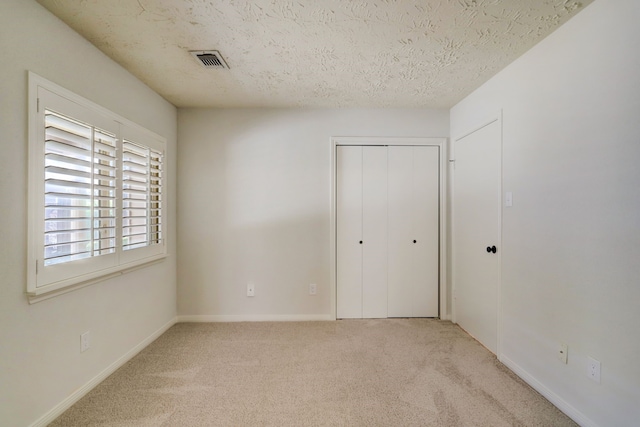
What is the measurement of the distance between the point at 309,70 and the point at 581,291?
2.37 metres

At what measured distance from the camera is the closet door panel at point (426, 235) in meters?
3.09

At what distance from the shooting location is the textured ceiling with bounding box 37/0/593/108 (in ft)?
5.00

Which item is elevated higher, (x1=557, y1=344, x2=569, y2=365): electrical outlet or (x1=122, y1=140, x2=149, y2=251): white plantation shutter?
(x1=122, y1=140, x2=149, y2=251): white plantation shutter

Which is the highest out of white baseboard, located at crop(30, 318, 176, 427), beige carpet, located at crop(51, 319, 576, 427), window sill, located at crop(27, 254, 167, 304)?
window sill, located at crop(27, 254, 167, 304)

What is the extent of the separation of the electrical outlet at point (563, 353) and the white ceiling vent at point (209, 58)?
3026 mm

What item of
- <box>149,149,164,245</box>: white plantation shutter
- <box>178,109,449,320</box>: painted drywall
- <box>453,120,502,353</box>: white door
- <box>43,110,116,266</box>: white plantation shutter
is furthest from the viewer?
<box>178,109,449,320</box>: painted drywall

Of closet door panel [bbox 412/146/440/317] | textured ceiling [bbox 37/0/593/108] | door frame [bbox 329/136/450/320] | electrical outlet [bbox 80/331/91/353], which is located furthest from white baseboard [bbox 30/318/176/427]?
closet door panel [bbox 412/146/440/317]

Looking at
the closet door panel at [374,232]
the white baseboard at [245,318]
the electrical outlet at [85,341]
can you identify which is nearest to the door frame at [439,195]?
the closet door panel at [374,232]

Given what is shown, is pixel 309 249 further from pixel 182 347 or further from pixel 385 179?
pixel 182 347

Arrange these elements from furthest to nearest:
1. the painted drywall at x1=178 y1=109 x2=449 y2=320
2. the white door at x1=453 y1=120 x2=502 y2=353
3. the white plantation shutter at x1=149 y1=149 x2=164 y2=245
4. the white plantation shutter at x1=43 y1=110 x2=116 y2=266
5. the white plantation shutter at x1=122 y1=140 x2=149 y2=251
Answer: the painted drywall at x1=178 y1=109 x2=449 y2=320
the white plantation shutter at x1=149 y1=149 x2=164 y2=245
the white door at x1=453 y1=120 x2=502 y2=353
the white plantation shutter at x1=122 y1=140 x2=149 y2=251
the white plantation shutter at x1=43 y1=110 x2=116 y2=266

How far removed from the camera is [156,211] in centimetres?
274

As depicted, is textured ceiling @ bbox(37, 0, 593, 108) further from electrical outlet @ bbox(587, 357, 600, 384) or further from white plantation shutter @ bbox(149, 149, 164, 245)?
electrical outlet @ bbox(587, 357, 600, 384)

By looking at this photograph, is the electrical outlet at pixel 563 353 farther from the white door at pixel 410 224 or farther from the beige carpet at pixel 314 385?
the white door at pixel 410 224

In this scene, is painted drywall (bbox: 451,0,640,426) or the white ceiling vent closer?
painted drywall (bbox: 451,0,640,426)
